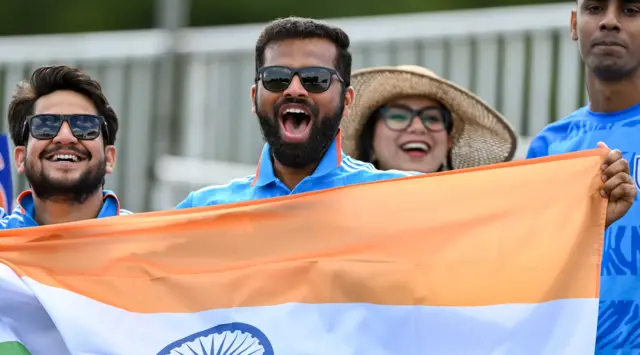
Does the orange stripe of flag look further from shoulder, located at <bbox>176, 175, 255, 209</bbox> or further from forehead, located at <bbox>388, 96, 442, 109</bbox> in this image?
forehead, located at <bbox>388, 96, 442, 109</bbox>

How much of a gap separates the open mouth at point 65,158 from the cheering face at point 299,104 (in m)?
0.72

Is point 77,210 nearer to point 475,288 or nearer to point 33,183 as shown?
point 33,183

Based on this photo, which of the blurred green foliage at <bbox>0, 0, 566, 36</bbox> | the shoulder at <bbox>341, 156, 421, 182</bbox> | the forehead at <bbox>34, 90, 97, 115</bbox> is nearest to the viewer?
the shoulder at <bbox>341, 156, 421, 182</bbox>

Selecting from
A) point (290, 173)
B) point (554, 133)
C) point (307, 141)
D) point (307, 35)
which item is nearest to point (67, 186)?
point (290, 173)

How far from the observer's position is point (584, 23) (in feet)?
19.7

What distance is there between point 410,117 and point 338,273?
1.94 m

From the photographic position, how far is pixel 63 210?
593 cm

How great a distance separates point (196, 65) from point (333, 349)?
6488 mm

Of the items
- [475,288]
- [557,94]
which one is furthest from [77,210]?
[557,94]

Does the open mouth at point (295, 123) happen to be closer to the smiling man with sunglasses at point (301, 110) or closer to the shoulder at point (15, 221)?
the smiling man with sunglasses at point (301, 110)

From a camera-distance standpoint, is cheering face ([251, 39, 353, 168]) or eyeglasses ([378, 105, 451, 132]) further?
eyeglasses ([378, 105, 451, 132])

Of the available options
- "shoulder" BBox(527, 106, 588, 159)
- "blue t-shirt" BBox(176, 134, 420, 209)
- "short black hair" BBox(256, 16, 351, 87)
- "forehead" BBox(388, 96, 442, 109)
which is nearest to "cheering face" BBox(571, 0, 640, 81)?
"shoulder" BBox(527, 106, 588, 159)

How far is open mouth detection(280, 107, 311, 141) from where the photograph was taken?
18.3 feet

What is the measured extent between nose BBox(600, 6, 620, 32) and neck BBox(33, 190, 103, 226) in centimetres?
200
